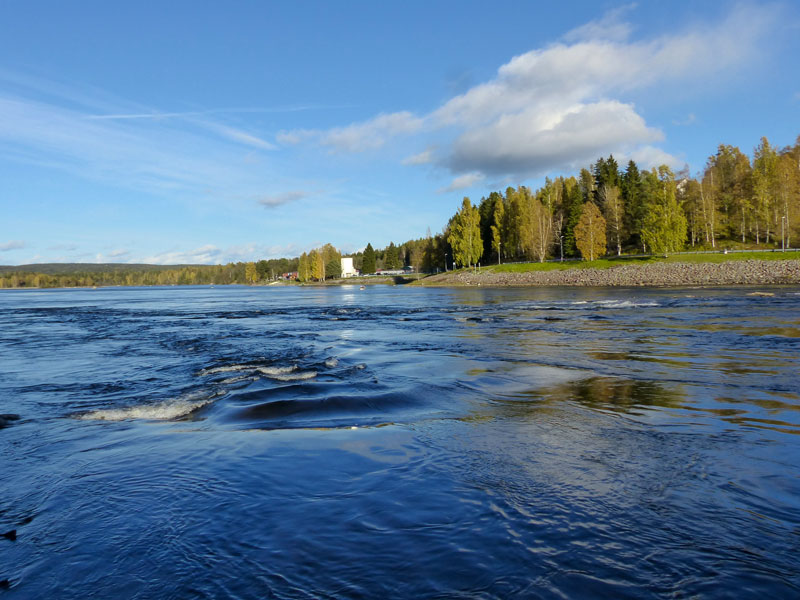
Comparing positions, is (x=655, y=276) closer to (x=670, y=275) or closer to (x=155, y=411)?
(x=670, y=275)

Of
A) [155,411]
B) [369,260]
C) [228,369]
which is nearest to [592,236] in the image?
[228,369]

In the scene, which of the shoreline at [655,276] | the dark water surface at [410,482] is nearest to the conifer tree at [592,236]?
the shoreline at [655,276]

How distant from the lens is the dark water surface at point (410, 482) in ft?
12.8

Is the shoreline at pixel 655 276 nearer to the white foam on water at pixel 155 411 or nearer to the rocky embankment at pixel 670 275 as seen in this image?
the rocky embankment at pixel 670 275

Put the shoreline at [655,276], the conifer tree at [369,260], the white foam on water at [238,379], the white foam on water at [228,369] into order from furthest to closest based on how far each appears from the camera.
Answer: the conifer tree at [369,260]
the shoreline at [655,276]
the white foam on water at [228,369]
the white foam on water at [238,379]

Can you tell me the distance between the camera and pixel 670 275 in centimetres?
6122

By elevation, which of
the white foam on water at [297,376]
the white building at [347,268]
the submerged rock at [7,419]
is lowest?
the white foam on water at [297,376]

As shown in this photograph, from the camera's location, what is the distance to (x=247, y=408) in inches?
373

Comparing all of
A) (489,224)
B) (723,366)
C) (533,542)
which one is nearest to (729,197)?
(489,224)

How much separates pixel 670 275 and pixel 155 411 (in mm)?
63753

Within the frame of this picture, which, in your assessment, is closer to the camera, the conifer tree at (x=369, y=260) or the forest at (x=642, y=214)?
the forest at (x=642, y=214)

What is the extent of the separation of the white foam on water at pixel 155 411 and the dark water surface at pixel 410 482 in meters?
0.07

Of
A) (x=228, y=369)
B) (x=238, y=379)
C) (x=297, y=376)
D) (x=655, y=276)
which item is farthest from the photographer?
(x=655, y=276)

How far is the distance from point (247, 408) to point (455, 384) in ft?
14.9
